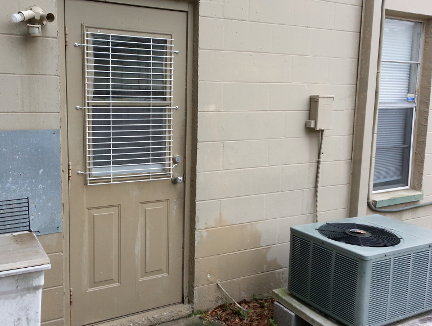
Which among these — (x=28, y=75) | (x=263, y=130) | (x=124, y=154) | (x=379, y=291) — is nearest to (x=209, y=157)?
(x=263, y=130)

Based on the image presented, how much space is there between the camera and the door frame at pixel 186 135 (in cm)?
321

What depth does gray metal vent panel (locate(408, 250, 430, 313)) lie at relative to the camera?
10.8 feet

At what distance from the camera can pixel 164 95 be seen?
3627mm

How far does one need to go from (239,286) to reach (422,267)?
1.49 metres

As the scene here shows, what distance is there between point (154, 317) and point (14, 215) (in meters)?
1.34

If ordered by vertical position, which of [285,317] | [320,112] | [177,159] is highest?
[320,112]

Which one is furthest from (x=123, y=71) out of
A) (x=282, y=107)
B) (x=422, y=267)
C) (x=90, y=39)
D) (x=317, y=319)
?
(x=422, y=267)

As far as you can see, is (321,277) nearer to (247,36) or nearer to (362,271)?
(362,271)

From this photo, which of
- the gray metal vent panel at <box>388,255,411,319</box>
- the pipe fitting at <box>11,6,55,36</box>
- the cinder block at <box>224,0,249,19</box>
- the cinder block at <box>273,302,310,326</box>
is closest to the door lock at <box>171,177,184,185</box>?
the cinder block at <box>273,302,310,326</box>

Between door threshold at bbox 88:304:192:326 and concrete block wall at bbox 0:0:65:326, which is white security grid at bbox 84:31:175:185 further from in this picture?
door threshold at bbox 88:304:192:326

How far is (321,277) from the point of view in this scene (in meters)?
3.38

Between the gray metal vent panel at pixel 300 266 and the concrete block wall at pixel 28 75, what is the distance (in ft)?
5.78

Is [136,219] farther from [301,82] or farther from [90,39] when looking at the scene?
[301,82]

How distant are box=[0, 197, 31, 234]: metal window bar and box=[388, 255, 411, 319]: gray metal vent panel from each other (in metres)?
2.41
